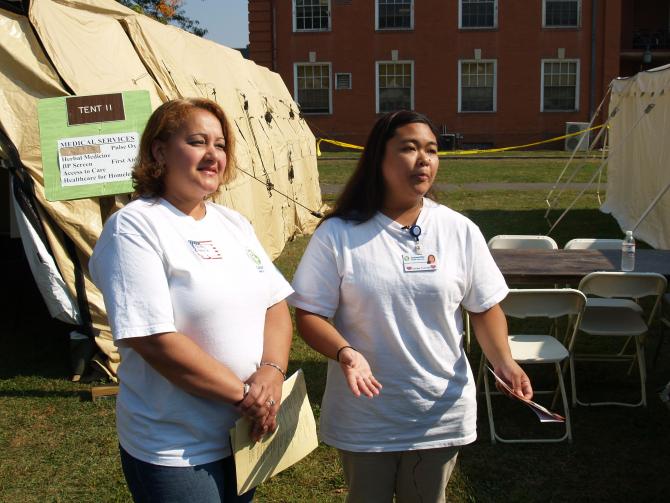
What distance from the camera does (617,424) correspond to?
5.12 m

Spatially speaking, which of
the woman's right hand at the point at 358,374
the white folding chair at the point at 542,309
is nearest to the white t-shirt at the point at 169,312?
the woman's right hand at the point at 358,374

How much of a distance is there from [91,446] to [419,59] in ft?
100

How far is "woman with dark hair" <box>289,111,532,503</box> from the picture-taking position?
8.50 ft

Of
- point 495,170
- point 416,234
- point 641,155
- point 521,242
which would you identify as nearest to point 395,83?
point 495,170

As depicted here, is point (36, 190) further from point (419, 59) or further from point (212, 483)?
point (419, 59)

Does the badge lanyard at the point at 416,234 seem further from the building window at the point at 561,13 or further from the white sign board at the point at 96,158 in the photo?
the building window at the point at 561,13

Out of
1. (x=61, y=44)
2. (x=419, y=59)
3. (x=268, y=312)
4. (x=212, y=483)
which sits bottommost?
(x=212, y=483)

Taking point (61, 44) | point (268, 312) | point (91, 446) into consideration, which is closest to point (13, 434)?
point (91, 446)

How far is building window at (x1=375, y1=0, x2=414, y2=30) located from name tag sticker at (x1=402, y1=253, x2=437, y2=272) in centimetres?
3218

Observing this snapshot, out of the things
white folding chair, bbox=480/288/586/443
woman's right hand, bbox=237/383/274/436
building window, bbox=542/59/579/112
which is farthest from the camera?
building window, bbox=542/59/579/112

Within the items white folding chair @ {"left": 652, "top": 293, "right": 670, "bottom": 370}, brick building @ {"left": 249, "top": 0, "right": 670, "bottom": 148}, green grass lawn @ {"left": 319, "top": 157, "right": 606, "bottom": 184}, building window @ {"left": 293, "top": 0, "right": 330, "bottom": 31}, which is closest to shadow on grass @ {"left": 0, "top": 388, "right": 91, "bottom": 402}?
white folding chair @ {"left": 652, "top": 293, "right": 670, "bottom": 370}

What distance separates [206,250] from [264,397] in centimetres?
45

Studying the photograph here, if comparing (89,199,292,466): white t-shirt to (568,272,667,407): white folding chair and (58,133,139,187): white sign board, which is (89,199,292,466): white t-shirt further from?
(58,133,139,187): white sign board

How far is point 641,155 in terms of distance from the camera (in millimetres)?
11977
